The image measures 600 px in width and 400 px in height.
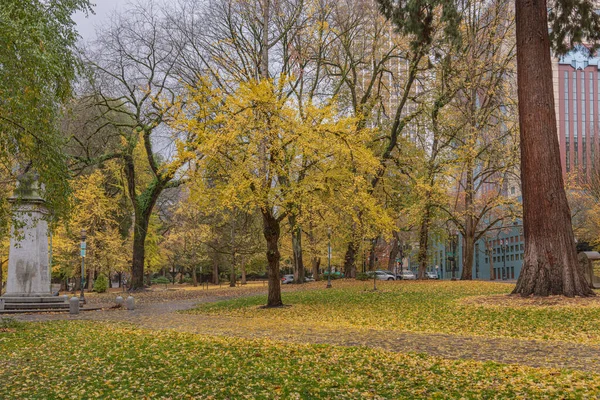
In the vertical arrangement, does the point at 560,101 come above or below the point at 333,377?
above

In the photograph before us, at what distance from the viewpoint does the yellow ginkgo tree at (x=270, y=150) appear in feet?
57.6

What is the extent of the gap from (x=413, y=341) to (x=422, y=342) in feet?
0.76

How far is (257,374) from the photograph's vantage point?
771cm

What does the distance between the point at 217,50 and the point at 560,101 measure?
253ft

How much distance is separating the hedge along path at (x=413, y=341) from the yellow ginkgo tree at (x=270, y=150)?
13.8 ft

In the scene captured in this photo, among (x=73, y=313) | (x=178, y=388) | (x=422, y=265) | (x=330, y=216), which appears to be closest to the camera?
(x=178, y=388)

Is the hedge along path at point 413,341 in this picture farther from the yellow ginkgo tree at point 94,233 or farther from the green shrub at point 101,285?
the green shrub at point 101,285

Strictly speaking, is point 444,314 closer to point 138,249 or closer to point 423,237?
point 423,237

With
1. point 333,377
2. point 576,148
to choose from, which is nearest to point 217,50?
point 333,377

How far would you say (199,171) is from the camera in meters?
18.9

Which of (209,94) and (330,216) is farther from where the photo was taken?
(330,216)

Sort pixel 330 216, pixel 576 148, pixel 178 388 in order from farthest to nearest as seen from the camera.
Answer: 1. pixel 576 148
2. pixel 330 216
3. pixel 178 388

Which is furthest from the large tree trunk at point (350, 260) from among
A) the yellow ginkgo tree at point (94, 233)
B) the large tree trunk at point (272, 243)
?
the yellow ginkgo tree at point (94, 233)

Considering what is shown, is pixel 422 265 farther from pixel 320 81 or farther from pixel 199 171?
pixel 199 171
